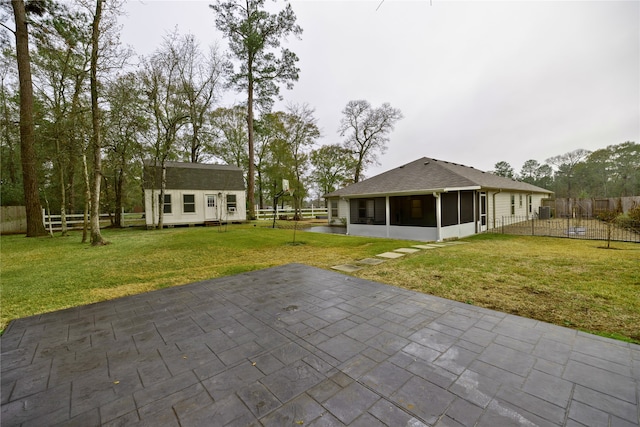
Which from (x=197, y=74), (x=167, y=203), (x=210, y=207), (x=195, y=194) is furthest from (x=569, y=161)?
(x=167, y=203)

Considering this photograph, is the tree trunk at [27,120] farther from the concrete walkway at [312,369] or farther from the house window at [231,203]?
the concrete walkway at [312,369]

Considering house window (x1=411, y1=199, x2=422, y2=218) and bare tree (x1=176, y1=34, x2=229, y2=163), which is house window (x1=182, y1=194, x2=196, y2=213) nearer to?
bare tree (x1=176, y1=34, x2=229, y2=163)

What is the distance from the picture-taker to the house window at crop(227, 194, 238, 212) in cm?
1909

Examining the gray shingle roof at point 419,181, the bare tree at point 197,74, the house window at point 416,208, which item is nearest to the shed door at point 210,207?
the bare tree at point 197,74

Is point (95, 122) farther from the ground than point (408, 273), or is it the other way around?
point (95, 122)

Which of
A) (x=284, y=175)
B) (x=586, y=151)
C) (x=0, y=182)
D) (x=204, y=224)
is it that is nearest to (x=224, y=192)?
(x=204, y=224)

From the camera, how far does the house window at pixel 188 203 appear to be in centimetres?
1750

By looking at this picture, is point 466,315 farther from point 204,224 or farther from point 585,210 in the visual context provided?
point 585,210

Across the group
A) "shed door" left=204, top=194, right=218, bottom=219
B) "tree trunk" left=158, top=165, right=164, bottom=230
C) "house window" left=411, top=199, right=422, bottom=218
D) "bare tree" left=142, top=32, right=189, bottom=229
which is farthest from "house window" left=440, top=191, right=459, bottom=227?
"tree trunk" left=158, top=165, right=164, bottom=230

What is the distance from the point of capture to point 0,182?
47.9ft

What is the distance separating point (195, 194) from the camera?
17.9m

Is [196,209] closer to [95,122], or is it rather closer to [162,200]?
[162,200]

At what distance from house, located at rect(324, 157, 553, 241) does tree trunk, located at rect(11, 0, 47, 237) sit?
1491 centimetres

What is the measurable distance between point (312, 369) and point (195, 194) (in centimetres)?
1847
